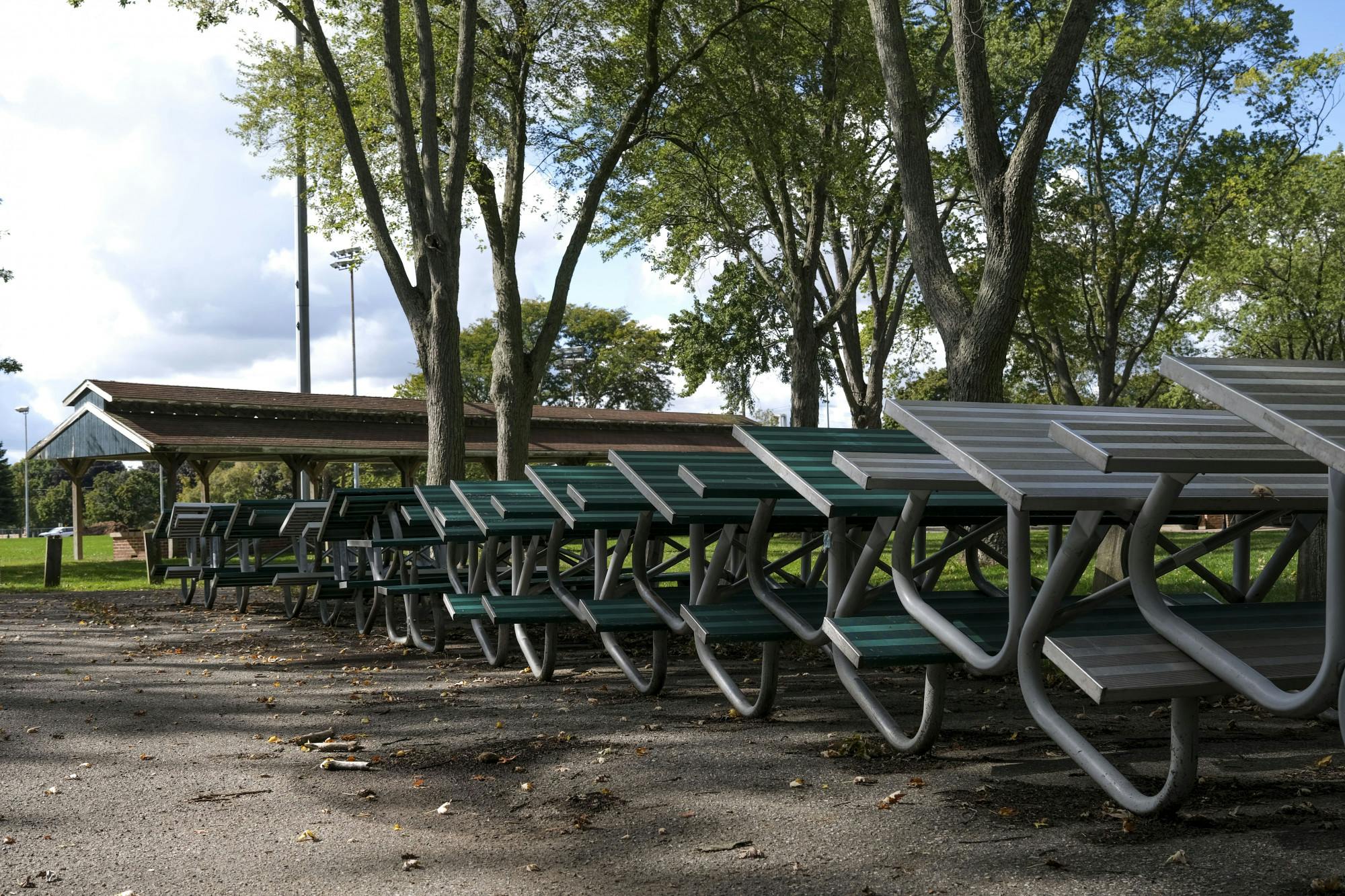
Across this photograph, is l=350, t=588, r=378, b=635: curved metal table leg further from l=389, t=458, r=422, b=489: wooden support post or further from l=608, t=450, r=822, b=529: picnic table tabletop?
l=389, t=458, r=422, b=489: wooden support post

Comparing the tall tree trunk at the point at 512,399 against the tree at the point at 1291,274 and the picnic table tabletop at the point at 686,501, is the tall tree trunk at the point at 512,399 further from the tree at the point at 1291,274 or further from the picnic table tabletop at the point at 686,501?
the tree at the point at 1291,274

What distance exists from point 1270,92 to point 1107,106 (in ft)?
10.2

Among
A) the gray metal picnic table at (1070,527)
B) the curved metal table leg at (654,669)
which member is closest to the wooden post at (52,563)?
the curved metal table leg at (654,669)

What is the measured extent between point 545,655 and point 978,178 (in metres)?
5.49

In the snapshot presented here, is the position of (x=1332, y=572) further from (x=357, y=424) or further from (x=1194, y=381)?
(x=357, y=424)

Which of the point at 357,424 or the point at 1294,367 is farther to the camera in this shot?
the point at 357,424

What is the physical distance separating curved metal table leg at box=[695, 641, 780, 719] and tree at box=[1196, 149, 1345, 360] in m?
23.7

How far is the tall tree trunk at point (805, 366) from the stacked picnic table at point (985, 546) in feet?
38.9

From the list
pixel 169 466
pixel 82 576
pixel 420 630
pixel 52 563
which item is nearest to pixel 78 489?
pixel 169 466

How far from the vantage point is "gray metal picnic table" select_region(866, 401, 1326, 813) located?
2.97 meters

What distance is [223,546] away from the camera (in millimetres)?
12633

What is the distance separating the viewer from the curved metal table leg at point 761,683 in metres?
5.03

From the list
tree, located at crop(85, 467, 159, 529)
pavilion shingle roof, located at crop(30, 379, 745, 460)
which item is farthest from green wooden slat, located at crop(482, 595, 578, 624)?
tree, located at crop(85, 467, 159, 529)

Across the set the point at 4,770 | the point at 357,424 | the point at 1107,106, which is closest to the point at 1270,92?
the point at 1107,106
